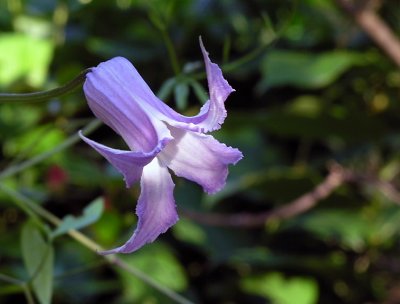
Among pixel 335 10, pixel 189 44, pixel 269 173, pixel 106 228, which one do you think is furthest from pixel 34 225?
pixel 335 10

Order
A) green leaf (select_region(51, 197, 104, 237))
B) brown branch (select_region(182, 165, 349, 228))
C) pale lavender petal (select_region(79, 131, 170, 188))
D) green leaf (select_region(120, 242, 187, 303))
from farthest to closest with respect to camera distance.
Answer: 1. brown branch (select_region(182, 165, 349, 228))
2. green leaf (select_region(120, 242, 187, 303))
3. green leaf (select_region(51, 197, 104, 237))
4. pale lavender petal (select_region(79, 131, 170, 188))

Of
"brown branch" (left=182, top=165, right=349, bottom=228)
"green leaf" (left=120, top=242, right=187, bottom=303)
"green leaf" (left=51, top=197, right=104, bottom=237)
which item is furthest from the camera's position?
"brown branch" (left=182, top=165, right=349, bottom=228)

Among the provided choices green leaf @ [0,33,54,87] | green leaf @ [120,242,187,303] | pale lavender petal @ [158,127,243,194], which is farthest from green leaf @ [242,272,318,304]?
pale lavender petal @ [158,127,243,194]

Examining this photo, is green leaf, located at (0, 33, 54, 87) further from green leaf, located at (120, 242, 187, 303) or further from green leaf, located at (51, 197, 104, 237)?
green leaf, located at (51, 197, 104, 237)

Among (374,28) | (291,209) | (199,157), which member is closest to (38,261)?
(199,157)

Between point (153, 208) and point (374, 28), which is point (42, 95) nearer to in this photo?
point (153, 208)

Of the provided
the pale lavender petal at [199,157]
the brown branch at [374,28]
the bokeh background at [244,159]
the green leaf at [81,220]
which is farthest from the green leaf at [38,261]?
the brown branch at [374,28]
